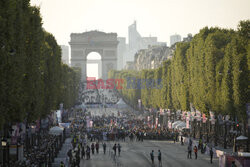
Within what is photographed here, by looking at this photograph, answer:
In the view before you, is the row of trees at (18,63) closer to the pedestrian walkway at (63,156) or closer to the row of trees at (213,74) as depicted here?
the pedestrian walkway at (63,156)

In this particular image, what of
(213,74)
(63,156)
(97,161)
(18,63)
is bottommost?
(97,161)

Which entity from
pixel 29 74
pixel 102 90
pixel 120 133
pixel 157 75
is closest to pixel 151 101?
pixel 157 75

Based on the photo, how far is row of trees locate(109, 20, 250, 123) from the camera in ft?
166

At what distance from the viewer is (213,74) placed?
198 feet

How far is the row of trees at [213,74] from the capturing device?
50625 mm

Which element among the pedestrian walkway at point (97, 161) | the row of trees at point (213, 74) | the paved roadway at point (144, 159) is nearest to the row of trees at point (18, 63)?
the pedestrian walkway at point (97, 161)

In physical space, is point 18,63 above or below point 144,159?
above

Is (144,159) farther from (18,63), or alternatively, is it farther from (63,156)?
(18,63)

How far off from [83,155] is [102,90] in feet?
482

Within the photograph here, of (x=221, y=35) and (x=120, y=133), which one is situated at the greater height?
(x=221, y=35)

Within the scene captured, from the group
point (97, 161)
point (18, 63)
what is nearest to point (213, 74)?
point (97, 161)

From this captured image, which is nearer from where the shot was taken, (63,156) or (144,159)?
(63,156)

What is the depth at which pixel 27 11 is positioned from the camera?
40281 mm

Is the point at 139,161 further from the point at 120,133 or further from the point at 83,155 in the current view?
the point at 120,133
